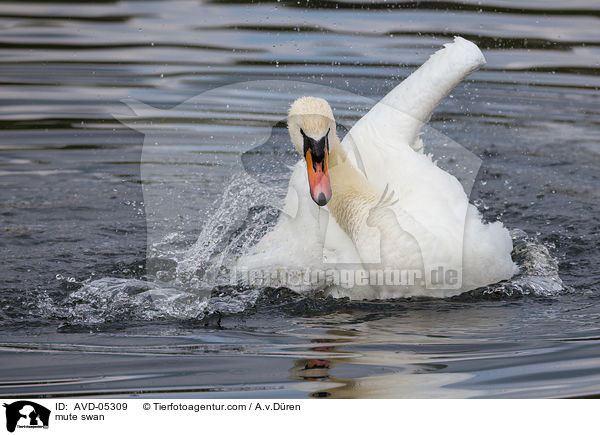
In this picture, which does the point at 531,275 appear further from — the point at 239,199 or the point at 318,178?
the point at 239,199

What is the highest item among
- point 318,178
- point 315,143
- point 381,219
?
point 315,143

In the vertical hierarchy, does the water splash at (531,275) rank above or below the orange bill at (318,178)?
below

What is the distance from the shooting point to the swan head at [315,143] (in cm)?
637

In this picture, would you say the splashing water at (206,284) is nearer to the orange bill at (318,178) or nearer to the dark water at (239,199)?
the dark water at (239,199)

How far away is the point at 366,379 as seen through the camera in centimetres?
550
